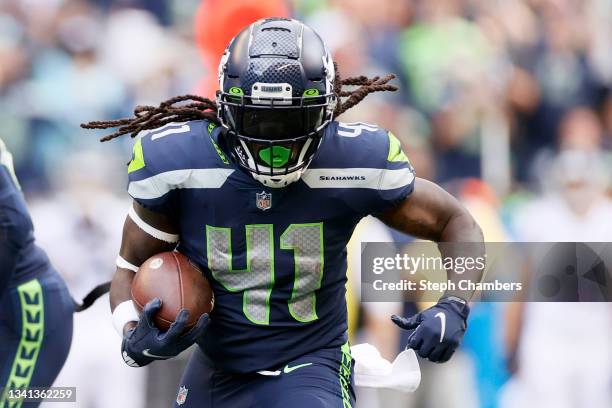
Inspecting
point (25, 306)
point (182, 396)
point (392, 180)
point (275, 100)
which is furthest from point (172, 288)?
point (25, 306)

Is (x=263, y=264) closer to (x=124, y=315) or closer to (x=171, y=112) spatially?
(x=124, y=315)

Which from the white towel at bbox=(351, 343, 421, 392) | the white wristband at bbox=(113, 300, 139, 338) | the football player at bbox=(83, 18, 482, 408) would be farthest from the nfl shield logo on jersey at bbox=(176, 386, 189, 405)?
the white towel at bbox=(351, 343, 421, 392)

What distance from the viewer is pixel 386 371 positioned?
3105 millimetres

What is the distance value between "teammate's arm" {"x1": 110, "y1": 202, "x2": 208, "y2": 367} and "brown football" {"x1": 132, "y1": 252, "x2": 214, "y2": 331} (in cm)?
4

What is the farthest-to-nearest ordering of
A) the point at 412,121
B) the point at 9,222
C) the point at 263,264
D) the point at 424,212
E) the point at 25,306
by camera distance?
the point at 412,121 → the point at 25,306 → the point at 9,222 → the point at 424,212 → the point at 263,264

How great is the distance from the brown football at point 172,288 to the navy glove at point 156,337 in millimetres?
34

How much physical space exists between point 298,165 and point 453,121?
2.93 metres

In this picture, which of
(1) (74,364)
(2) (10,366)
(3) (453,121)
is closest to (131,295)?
(2) (10,366)

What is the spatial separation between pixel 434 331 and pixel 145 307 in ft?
2.56

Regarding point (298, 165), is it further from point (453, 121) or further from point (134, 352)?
point (453, 121)

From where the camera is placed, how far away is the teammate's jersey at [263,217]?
9.61 ft

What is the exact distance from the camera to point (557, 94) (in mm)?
5656

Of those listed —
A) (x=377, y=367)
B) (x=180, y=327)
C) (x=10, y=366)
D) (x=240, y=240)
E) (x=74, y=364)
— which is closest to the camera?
(x=180, y=327)

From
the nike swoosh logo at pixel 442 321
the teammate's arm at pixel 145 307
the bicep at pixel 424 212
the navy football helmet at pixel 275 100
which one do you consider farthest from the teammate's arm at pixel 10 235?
the nike swoosh logo at pixel 442 321
